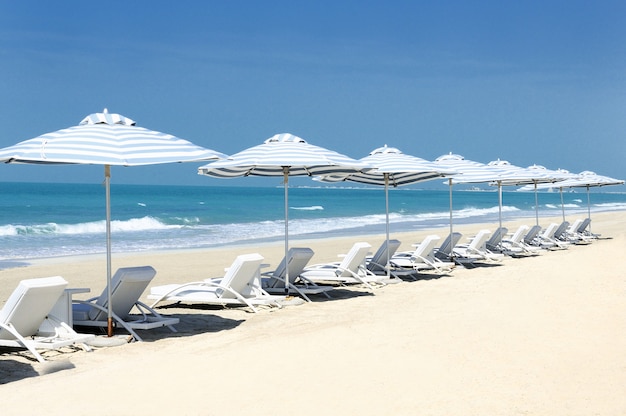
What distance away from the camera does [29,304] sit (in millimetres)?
5961

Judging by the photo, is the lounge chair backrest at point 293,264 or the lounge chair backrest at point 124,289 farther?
the lounge chair backrest at point 293,264

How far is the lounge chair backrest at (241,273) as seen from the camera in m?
8.35

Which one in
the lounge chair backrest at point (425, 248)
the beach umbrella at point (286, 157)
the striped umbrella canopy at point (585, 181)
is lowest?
the lounge chair backrest at point (425, 248)

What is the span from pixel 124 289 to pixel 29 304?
1188mm

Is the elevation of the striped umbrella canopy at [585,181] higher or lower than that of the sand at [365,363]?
higher

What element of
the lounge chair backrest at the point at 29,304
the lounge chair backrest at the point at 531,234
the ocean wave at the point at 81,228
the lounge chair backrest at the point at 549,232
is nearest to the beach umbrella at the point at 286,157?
the lounge chair backrest at the point at 29,304

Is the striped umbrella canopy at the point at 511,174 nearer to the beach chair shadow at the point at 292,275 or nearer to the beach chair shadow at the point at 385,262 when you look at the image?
the beach chair shadow at the point at 385,262

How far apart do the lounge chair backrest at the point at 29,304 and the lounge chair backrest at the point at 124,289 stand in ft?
2.80

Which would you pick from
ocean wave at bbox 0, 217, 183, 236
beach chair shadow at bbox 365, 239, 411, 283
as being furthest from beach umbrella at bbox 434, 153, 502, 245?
ocean wave at bbox 0, 217, 183, 236

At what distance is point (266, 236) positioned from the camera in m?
25.3

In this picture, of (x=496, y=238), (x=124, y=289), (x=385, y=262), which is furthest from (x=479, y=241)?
(x=124, y=289)

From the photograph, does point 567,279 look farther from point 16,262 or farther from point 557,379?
point 16,262

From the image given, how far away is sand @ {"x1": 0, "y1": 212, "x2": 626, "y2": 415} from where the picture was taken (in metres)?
4.55

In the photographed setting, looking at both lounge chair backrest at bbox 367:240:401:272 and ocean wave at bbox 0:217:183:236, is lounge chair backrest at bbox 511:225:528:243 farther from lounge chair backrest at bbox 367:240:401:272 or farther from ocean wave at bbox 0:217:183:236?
ocean wave at bbox 0:217:183:236
